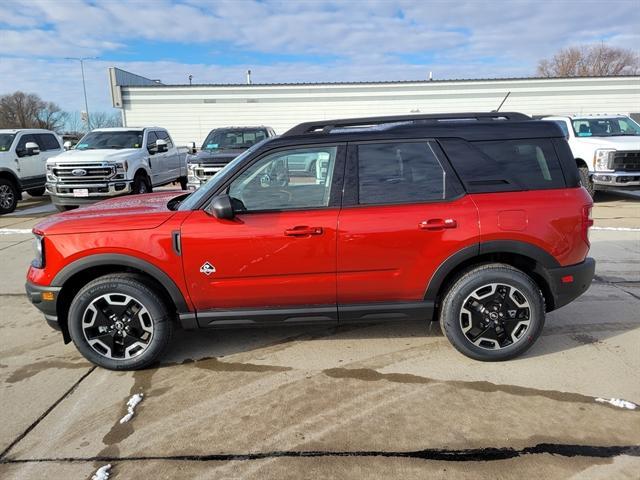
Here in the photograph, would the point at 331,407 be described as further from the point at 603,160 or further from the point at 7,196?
the point at 7,196

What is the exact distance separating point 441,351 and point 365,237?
3.99ft

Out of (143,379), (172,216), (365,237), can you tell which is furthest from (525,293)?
(143,379)

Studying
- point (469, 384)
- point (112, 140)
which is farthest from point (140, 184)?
point (469, 384)

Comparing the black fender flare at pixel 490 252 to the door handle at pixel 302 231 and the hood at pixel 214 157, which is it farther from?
the hood at pixel 214 157

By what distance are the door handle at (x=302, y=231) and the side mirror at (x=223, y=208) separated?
1.36 ft

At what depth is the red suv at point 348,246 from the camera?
3.39 m

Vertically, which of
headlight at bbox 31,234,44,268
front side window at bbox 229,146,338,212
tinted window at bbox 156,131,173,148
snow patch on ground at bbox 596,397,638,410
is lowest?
snow patch on ground at bbox 596,397,638,410

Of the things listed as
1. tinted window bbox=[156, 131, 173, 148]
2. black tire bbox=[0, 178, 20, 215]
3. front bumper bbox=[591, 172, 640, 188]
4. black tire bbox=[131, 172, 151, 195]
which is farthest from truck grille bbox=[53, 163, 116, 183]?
front bumper bbox=[591, 172, 640, 188]

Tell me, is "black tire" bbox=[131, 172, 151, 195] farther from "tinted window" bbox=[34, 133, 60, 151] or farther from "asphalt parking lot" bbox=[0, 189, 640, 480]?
"asphalt parking lot" bbox=[0, 189, 640, 480]

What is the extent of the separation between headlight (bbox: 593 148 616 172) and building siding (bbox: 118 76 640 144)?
13.6 m

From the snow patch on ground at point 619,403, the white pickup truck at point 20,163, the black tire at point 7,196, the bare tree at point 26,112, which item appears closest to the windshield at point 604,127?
the snow patch on ground at point 619,403

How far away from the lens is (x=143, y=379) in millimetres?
3502

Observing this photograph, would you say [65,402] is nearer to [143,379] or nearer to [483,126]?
[143,379]

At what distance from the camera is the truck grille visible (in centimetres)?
1029
